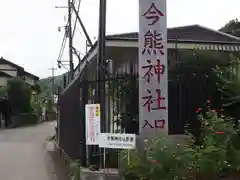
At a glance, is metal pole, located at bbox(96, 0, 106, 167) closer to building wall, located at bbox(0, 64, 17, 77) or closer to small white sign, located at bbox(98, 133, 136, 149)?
small white sign, located at bbox(98, 133, 136, 149)

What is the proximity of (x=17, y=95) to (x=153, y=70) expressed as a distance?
43751mm

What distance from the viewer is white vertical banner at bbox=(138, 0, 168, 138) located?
23.9 ft

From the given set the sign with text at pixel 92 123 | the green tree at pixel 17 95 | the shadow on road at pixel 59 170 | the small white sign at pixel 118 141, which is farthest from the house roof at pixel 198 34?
the green tree at pixel 17 95

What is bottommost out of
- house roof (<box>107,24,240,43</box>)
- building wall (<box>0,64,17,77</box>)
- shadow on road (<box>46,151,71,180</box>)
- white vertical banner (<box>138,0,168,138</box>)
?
shadow on road (<box>46,151,71,180</box>)

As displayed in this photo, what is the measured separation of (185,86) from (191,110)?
49cm

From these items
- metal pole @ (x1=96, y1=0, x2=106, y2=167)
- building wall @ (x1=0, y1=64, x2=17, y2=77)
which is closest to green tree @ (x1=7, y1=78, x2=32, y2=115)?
building wall @ (x1=0, y1=64, x2=17, y2=77)

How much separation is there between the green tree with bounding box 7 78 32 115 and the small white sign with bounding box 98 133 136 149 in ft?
143

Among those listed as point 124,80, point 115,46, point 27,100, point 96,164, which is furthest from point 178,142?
point 27,100

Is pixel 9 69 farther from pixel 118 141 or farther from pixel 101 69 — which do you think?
pixel 118 141

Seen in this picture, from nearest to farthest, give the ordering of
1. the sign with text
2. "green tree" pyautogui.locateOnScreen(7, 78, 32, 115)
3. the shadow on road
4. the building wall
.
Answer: the sign with text → the shadow on road → "green tree" pyautogui.locateOnScreen(7, 78, 32, 115) → the building wall

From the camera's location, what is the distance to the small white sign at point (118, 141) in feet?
22.1

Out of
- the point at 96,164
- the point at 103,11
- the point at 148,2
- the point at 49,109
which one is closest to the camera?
the point at 148,2

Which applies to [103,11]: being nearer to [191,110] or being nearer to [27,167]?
[191,110]

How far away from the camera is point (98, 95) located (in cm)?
920
